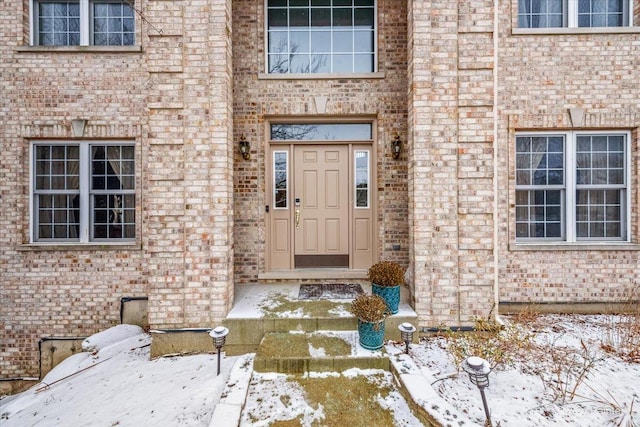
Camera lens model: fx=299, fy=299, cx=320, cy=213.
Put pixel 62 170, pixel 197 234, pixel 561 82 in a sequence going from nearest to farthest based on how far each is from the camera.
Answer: pixel 197 234, pixel 561 82, pixel 62 170

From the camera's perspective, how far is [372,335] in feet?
10.4

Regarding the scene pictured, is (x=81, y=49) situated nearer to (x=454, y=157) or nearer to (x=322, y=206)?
(x=322, y=206)

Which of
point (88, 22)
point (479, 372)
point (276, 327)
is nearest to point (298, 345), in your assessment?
point (276, 327)

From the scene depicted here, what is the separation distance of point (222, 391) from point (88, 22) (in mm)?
5703

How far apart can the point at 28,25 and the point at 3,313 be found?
437 cm

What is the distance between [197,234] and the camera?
3.54m

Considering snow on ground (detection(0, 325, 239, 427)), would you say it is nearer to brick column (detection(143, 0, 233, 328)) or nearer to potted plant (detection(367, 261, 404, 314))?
brick column (detection(143, 0, 233, 328))

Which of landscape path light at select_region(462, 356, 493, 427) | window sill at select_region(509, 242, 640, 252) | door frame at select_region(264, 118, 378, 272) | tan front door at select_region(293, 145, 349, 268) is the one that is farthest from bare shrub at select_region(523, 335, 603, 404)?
tan front door at select_region(293, 145, 349, 268)

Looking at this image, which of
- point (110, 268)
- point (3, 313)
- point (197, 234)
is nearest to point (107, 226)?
point (110, 268)

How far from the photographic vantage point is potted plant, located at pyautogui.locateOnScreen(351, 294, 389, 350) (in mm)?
3139

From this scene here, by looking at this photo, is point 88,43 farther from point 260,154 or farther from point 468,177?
point 468,177

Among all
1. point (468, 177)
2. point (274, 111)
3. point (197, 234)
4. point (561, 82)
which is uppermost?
point (561, 82)

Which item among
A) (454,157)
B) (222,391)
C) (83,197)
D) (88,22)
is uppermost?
(88,22)

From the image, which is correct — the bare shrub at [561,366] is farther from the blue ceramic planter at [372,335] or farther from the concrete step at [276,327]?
the blue ceramic planter at [372,335]
